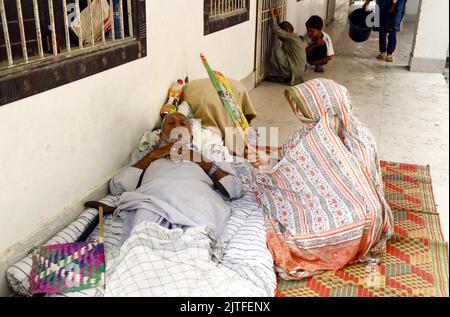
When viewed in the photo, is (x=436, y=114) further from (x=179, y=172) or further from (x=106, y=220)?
(x=106, y=220)

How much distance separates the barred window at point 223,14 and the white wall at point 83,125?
6.3 inches

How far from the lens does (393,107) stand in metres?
5.38

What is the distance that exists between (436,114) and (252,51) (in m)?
2.24

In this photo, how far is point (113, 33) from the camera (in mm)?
2895

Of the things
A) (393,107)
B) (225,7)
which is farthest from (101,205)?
(393,107)

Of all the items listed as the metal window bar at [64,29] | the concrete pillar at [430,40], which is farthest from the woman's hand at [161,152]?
the concrete pillar at [430,40]

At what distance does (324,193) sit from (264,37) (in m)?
4.21

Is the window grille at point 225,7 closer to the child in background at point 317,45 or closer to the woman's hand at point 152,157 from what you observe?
the child in background at point 317,45

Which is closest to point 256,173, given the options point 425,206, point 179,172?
point 179,172

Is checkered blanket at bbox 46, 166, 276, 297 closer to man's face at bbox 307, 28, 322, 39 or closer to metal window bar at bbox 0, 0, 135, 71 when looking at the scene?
metal window bar at bbox 0, 0, 135, 71

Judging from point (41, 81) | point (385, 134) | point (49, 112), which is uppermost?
point (41, 81)

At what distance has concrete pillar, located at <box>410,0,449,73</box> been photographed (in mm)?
6902

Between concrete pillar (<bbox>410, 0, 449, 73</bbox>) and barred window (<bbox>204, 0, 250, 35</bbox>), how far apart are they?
3174 millimetres

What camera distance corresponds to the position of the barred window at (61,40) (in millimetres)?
2057
